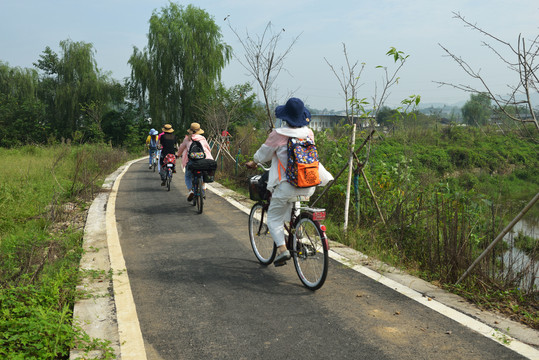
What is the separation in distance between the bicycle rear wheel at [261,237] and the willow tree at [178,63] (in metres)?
33.7

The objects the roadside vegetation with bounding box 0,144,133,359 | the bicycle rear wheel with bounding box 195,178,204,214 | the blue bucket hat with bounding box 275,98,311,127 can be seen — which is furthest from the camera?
the bicycle rear wheel with bounding box 195,178,204,214

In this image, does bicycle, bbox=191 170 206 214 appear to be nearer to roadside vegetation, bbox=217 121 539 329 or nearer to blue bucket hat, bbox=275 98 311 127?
roadside vegetation, bbox=217 121 539 329

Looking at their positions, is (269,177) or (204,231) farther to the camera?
(204,231)

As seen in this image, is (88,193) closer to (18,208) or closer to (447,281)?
(18,208)

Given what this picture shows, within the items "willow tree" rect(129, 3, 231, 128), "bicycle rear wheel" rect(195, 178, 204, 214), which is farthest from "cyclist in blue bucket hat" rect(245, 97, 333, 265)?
"willow tree" rect(129, 3, 231, 128)

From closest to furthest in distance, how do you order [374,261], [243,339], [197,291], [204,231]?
[243,339]
[197,291]
[374,261]
[204,231]

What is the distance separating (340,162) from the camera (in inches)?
405

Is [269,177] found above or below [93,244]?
above

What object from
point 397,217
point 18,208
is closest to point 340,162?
point 397,217

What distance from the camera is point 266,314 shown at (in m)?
4.34

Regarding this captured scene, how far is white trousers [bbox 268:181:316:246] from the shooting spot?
5.01 m

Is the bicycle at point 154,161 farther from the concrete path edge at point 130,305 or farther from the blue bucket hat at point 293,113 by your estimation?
the blue bucket hat at point 293,113

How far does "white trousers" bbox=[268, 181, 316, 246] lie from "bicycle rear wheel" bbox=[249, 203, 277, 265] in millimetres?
526

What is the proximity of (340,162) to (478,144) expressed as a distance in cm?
4782
